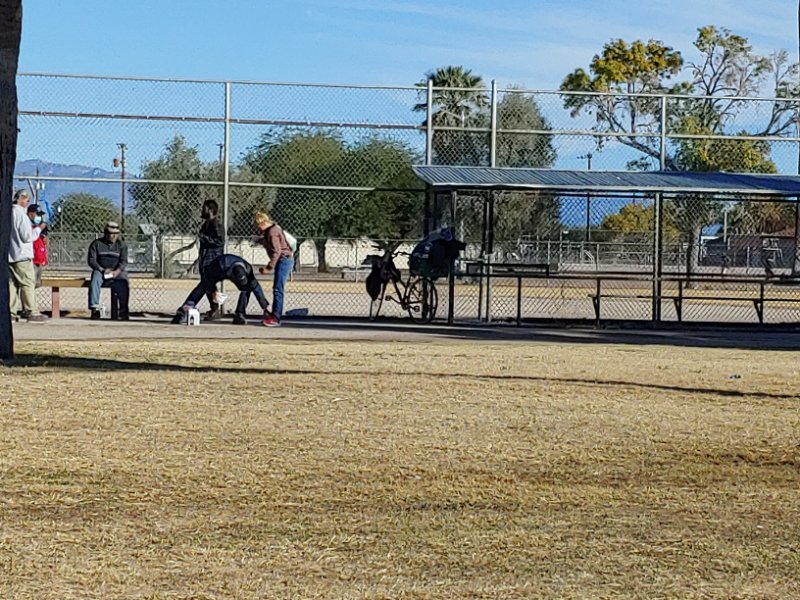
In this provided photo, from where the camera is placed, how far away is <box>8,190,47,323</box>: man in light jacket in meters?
19.2

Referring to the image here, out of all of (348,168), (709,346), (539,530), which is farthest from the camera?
(348,168)

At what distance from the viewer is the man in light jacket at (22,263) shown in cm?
1916

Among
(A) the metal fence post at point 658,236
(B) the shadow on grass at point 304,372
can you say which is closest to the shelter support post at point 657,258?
(A) the metal fence post at point 658,236

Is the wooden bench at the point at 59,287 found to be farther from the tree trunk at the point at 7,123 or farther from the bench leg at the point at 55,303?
the tree trunk at the point at 7,123

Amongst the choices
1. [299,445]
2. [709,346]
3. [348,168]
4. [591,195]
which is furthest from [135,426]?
[591,195]

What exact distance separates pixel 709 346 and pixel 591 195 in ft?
17.3

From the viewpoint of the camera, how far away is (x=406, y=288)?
22.3 meters

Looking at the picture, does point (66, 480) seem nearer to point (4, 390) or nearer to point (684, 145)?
point (4, 390)

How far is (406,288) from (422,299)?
1.10 ft

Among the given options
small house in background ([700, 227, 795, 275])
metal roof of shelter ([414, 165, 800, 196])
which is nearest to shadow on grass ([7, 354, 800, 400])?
metal roof of shelter ([414, 165, 800, 196])

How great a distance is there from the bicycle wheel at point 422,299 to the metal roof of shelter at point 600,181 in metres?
1.74

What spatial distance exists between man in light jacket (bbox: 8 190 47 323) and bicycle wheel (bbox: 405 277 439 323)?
5637 mm

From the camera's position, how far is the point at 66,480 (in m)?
7.64

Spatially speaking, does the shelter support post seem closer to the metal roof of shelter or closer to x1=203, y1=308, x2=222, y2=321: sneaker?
the metal roof of shelter
